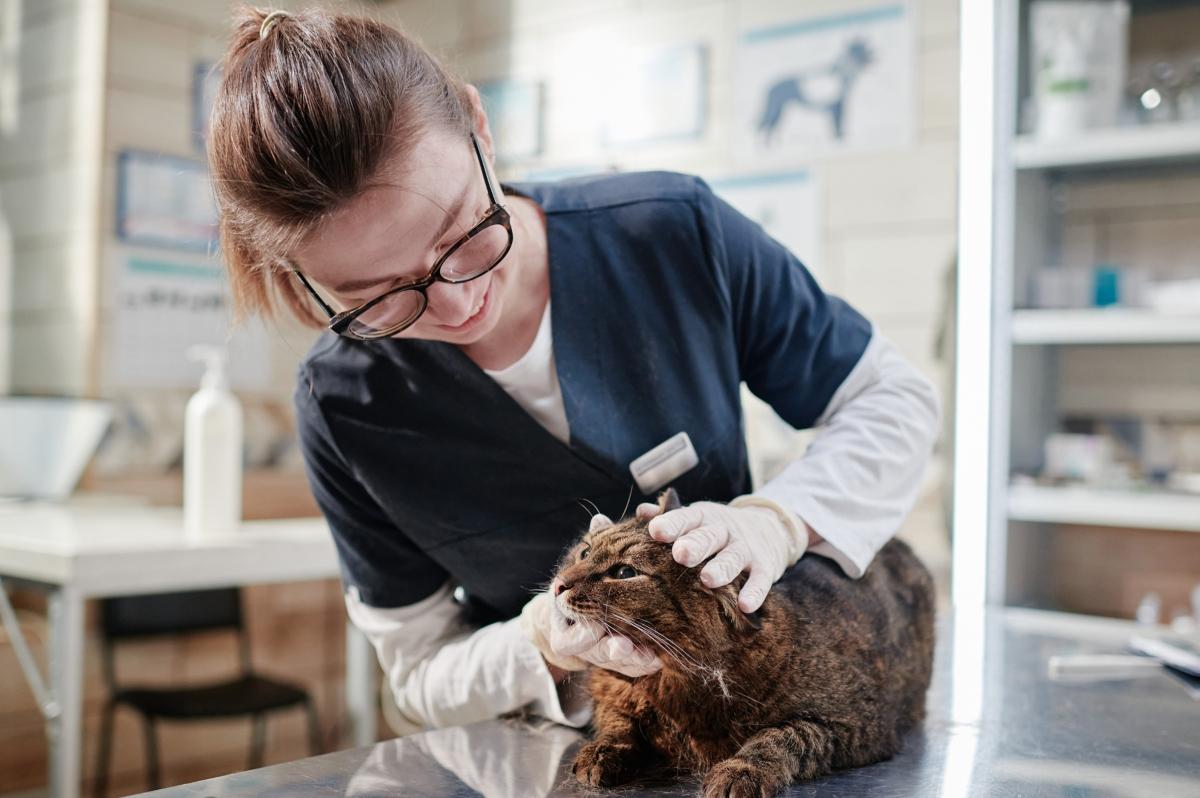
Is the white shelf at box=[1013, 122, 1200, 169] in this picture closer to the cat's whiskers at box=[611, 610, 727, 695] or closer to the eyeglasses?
the eyeglasses

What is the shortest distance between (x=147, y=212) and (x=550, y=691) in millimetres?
2827

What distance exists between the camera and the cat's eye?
746 millimetres

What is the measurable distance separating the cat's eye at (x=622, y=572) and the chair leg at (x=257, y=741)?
284 cm

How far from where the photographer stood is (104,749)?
2.82m

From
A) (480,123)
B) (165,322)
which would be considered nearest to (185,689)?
(165,322)

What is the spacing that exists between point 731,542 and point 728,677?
97 mm

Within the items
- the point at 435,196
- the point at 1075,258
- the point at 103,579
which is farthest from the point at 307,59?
the point at 1075,258

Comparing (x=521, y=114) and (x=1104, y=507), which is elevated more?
(x=521, y=114)

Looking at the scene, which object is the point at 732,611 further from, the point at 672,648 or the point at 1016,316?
the point at 1016,316

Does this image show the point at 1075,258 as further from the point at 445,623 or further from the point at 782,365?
the point at 445,623

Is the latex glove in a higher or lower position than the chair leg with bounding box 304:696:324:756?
higher

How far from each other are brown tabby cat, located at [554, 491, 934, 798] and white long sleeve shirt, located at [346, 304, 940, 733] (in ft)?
0.26

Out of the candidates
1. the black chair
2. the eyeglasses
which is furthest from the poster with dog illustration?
the eyeglasses

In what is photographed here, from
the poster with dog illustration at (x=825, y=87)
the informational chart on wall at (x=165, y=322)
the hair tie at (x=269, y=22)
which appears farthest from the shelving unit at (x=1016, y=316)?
the informational chart on wall at (x=165, y=322)
